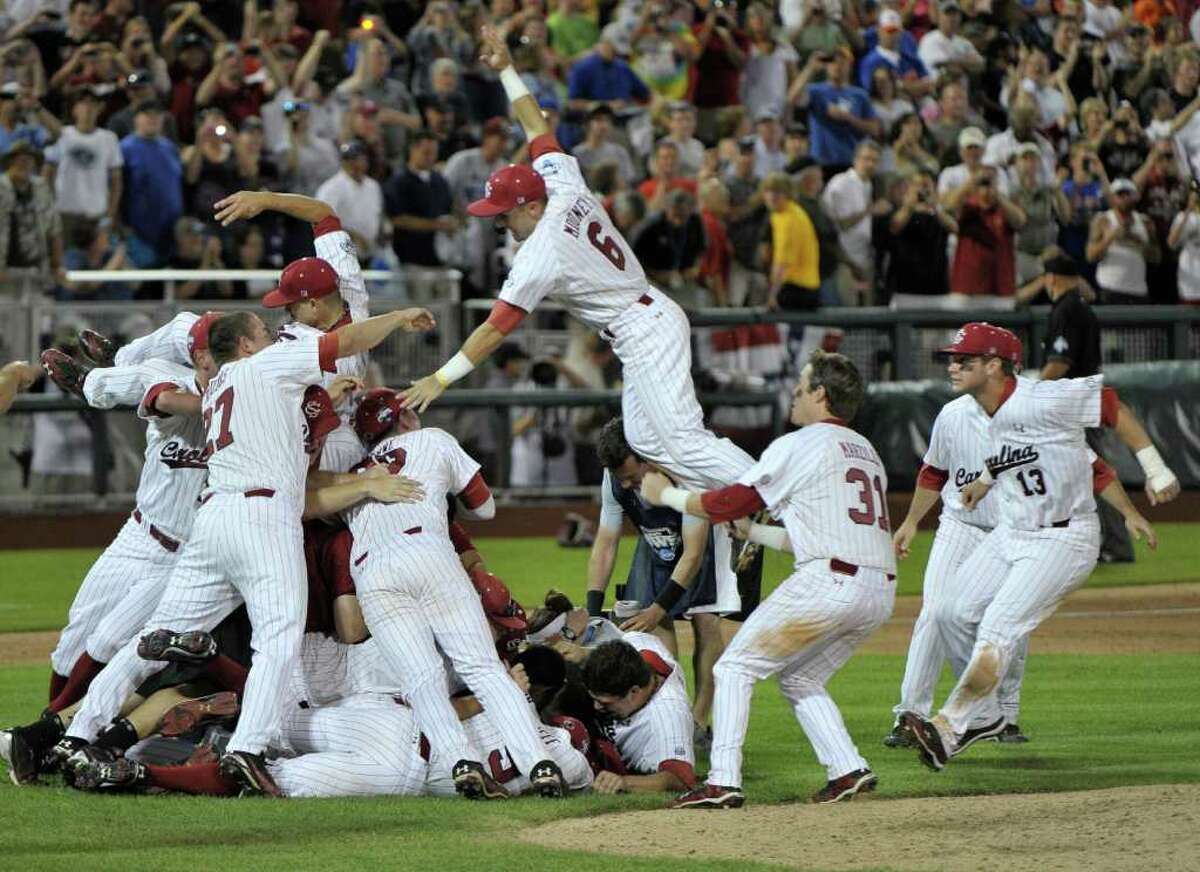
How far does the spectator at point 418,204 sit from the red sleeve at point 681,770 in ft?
32.2

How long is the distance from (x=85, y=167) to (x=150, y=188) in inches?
20.8

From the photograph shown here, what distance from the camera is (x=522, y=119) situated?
9.51 meters

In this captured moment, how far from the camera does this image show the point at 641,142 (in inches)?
752

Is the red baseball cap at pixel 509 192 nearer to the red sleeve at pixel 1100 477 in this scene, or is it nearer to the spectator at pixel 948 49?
the red sleeve at pixel 1100 477

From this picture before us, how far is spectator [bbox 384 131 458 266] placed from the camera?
17.0 metres

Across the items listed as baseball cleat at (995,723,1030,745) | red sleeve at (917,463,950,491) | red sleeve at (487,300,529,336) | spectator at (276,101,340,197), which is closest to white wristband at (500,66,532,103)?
red sleeve at (487,300,529,336)

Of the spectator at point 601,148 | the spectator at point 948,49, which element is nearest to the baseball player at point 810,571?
the spectator at point 601,148

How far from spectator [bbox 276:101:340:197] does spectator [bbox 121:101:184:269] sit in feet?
2.98

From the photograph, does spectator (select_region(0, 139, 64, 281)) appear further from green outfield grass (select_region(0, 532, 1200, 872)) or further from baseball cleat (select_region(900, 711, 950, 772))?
baseball cleat (select_region(900, 711, 950, 772))

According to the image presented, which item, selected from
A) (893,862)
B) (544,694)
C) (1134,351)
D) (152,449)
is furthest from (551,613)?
(1134,351)

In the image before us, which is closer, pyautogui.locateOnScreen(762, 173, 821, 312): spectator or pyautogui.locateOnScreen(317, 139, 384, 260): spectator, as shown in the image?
pyautogui.locateOnScreen(317, 139, 384, 260): spectator

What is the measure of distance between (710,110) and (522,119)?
11.2 m

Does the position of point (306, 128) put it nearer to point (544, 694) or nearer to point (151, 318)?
point (151, 318)

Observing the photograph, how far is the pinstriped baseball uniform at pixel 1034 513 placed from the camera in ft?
28.1
